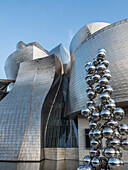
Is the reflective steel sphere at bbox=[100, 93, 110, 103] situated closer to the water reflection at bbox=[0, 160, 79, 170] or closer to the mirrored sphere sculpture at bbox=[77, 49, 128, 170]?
the mirrored sphere sculpture at bbox=[77, 49, 128, 170]

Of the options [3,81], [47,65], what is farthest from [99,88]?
[3,81]

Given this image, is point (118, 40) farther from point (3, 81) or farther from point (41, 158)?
point (3, 81)

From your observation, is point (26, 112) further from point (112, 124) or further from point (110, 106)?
point (112, 124)

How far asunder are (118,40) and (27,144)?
1174 centimetres

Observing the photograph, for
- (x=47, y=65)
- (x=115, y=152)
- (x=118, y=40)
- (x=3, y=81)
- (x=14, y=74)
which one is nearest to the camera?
(x=115, y=152)

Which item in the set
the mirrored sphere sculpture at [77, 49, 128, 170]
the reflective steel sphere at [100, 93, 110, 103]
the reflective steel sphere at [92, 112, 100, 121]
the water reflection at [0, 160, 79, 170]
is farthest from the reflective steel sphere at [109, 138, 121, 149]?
the water reflection at [0, 160, 79, 170]

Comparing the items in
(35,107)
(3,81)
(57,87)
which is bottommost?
(35,107)

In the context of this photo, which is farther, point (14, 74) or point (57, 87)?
point (14, 74)

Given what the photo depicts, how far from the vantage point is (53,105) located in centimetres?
1509

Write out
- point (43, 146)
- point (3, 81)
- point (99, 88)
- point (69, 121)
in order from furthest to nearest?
1. point (3, 81)
2. point (69, 121)
3. point (43, 146)
4. point (99, 88)

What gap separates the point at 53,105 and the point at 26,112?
302 cm

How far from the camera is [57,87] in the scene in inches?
661

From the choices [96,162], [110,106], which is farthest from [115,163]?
[110,106]

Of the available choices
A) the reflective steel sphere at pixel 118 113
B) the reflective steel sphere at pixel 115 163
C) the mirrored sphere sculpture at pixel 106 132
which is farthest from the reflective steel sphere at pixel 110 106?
the reflective steel sphere at pixel 115 163
